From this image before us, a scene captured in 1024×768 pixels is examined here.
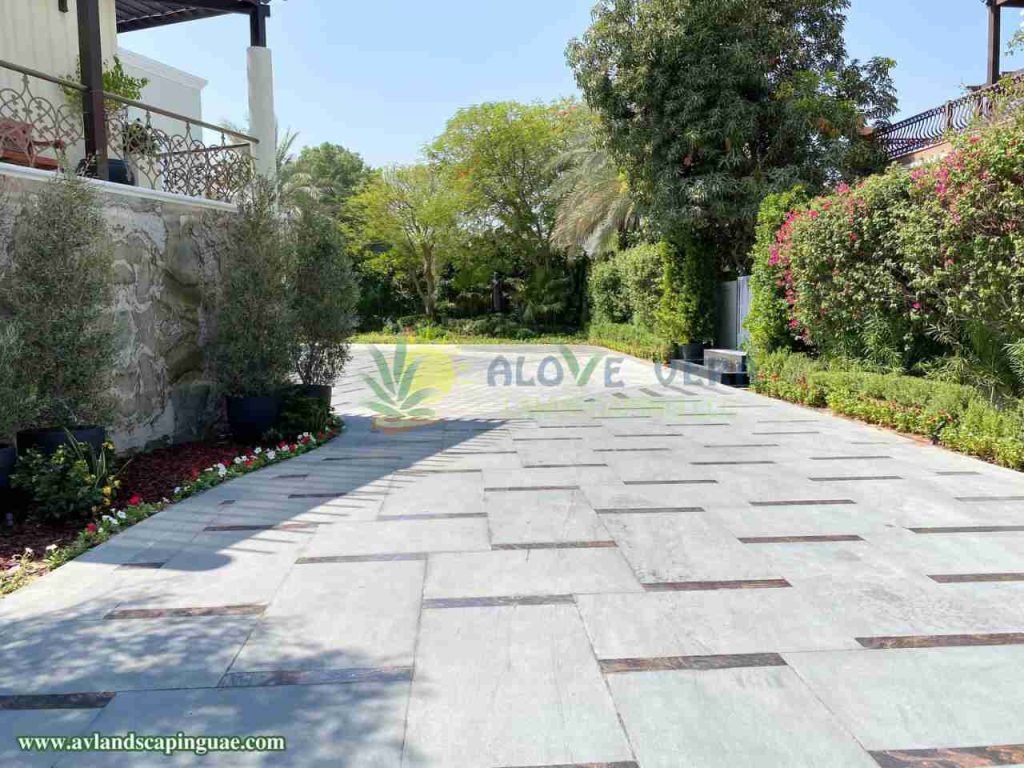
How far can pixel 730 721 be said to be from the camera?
235 centimetres

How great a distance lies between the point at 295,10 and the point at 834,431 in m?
8.28

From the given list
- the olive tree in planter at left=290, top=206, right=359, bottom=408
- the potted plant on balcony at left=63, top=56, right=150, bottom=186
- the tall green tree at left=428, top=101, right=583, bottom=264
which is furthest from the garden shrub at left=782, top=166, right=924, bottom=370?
the tall green tree at left=428, top=101, right=583, bottom=264

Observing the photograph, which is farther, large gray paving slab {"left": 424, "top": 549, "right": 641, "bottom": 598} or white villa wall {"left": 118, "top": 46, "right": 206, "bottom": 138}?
white villa wall {"left": 118, "top": 46, "right": 206, "bottom": 138}

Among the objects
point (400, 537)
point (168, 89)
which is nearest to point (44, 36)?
point (168, 89)

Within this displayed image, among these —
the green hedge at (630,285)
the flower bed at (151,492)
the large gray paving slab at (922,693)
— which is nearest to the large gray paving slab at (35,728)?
the flower bed at (151,492)

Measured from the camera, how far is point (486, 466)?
21.1ft

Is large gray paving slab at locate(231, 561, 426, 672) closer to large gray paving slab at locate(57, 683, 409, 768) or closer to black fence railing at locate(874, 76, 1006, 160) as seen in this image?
large gray paving slab at locate(57, 683, 409, 768)

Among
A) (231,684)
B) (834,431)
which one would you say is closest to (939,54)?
(834,431)

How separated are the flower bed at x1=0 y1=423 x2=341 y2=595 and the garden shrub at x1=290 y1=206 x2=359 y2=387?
2.89ft

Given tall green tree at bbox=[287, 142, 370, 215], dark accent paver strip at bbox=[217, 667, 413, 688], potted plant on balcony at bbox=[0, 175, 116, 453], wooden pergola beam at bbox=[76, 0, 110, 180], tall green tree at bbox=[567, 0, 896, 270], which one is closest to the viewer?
dark accent paver strip at bbox=[217, 667, 413, 688]

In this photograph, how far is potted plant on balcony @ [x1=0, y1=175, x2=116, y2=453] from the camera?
4.80m

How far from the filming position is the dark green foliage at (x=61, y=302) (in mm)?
4820

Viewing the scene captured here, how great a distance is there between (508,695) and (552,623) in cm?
63

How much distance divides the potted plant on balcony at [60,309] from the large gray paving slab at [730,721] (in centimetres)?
425
